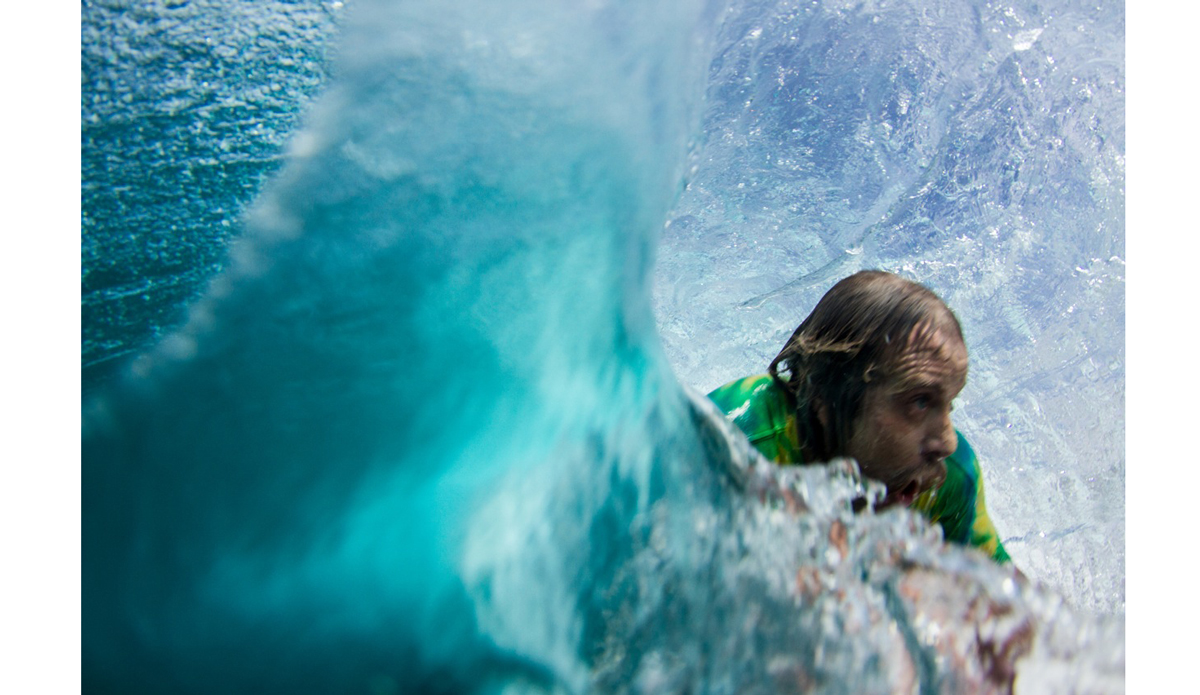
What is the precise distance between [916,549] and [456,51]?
1.66 feet

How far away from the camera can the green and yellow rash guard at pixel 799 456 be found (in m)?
0.99

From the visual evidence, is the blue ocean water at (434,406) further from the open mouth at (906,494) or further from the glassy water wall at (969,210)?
the glassy water wall at (969,210)

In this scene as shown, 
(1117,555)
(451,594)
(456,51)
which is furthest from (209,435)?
(1117,555)

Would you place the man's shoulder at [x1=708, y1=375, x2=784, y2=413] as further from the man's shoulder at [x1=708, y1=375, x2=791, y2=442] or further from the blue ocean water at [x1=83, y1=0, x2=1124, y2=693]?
the blue ocean water at [x1=83, y1=0, x2=1124, y2=693]

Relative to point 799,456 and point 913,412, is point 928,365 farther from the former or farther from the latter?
point 799,456

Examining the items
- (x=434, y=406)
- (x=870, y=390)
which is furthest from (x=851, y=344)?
(x=434, y=406)

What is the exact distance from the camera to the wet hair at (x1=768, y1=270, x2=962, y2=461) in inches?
37.6

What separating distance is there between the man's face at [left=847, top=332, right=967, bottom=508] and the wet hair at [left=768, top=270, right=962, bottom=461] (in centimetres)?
1

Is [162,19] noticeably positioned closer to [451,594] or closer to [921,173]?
[451,594]

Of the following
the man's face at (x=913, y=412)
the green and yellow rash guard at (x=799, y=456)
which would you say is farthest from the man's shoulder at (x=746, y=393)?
the man's face at (x=913, y=412)

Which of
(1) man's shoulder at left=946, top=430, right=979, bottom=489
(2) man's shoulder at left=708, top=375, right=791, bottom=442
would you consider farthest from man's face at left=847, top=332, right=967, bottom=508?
(1) man's shoulder at left=946, top=430, right=979, bottom=489

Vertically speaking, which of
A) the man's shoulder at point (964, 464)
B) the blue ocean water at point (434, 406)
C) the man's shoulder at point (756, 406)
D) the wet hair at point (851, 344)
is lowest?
the man's shoulder at point (964, 464)

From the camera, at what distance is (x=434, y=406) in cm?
48

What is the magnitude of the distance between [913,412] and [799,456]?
0.15 m
